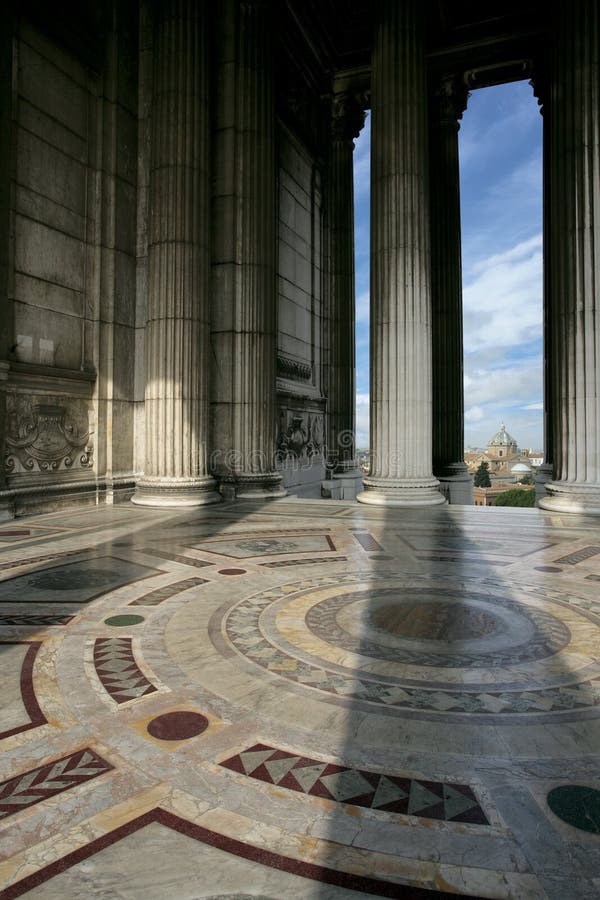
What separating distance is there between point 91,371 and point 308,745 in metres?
11.2

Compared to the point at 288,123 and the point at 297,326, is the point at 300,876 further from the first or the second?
the point at 288,123

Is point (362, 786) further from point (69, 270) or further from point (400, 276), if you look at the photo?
point (69, 270)

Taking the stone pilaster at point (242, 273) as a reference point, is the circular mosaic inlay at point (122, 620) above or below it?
below

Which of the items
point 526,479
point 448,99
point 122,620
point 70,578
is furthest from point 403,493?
point 526,479

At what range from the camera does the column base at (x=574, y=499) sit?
11094mm

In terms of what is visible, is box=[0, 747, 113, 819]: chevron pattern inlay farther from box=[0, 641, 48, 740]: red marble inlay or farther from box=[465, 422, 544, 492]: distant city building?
box=[465, 422, 544, 492]: distant city building

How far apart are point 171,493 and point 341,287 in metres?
10.6

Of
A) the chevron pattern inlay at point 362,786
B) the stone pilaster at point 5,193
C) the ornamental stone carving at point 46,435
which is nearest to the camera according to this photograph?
the chevron pattern inlay at point 362,786

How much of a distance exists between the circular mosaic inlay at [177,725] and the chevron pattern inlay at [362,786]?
1.06ft

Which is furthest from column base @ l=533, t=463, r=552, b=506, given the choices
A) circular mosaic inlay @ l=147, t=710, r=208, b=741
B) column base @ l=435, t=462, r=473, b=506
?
circular mosaic inlay @ l=147, t=710, r=208, b=741

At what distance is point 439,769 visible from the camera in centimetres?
262

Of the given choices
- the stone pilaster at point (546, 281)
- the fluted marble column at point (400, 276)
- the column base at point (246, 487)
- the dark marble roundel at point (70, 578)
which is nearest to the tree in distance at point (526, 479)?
the stone pilaster at point (546, 281)

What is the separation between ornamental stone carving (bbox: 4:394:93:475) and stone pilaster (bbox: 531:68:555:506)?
488 inches

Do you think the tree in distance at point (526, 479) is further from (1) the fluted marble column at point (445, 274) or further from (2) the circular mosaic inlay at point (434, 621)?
(2) the circular mosaic inlay at point (434, 621)
